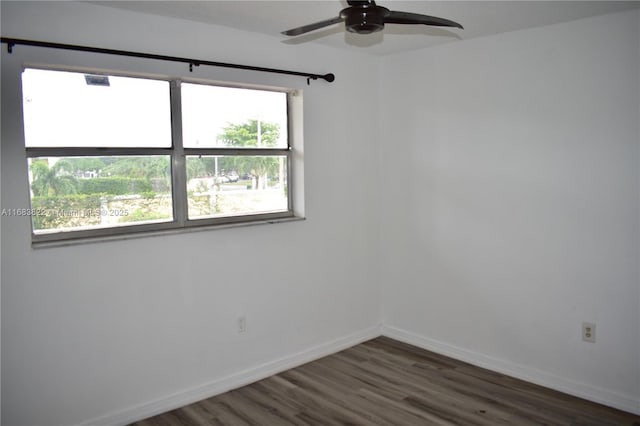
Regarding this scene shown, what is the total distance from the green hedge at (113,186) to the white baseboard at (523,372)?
251 centimetres

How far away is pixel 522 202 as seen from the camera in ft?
11.9

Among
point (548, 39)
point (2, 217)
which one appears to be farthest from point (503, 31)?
point (2, 217)

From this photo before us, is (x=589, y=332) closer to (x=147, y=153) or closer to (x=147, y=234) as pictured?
(x=147, y=234)

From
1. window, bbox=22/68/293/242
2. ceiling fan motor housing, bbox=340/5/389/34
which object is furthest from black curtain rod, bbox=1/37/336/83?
ceiling fan motor housing, bbox=340/5/389/34

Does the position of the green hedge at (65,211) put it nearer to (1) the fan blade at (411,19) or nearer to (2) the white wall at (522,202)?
(1) the fan blade at (411,19)

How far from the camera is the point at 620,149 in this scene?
3146mm

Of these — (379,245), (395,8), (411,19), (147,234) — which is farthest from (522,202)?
(147,234)

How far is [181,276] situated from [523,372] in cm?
249

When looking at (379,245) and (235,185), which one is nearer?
(235,185)

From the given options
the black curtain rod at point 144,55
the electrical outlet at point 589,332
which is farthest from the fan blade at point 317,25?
the electrical outlet at point 589,332

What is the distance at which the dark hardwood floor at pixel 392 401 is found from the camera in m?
3.10

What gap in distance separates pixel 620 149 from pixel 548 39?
2.82 ft

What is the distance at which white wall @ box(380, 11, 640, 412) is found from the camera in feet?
10.4

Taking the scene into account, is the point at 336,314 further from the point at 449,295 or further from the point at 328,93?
the point at 328,93
